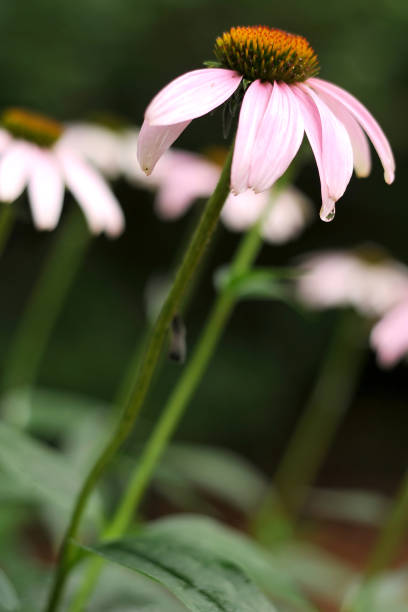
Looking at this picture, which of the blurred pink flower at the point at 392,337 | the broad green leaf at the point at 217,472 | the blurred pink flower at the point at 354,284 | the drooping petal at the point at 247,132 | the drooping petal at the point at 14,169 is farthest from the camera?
the blurred pink flower at the point at 354,284

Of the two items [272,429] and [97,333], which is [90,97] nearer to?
[97,333]

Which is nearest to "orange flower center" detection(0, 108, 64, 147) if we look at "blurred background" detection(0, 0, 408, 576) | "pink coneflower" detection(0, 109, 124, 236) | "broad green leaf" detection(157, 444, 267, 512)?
"pink coneflower" detection(0, 109, 124, 236)

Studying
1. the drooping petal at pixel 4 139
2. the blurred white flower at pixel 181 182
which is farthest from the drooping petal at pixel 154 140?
the blurred white flower at pixel 181 182

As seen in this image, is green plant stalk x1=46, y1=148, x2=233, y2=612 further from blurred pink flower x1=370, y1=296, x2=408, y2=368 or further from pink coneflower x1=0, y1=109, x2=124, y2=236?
blurred pink flower x1=370, y1=296, x2=408, y2=368

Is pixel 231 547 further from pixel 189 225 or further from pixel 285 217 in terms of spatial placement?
pixel 189 225

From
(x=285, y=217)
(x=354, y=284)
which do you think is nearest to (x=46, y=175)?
(x=285, y=217)

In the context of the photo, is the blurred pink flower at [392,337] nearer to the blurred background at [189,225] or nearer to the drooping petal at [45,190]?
the drooping petal at [45,190]

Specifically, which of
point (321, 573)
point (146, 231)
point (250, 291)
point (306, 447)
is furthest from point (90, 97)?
point (250, 291)
